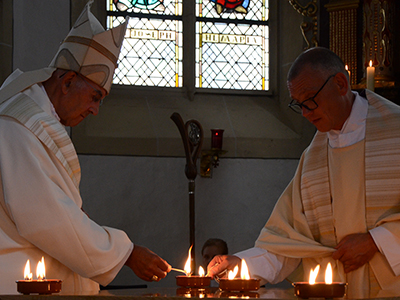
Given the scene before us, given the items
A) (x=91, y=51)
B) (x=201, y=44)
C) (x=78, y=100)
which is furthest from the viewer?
(x=201, y=44)

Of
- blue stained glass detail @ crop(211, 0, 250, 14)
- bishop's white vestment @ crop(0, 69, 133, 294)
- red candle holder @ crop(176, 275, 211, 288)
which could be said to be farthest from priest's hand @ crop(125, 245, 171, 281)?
blue stained glass detail @ crop(211, 0, 250, 14)

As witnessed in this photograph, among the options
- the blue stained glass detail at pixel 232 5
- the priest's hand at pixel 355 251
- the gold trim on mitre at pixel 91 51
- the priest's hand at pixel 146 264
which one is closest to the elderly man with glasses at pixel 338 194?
the priest's hand at pixel 355 251

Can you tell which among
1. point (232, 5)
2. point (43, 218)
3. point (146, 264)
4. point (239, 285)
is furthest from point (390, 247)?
point (232, 5)

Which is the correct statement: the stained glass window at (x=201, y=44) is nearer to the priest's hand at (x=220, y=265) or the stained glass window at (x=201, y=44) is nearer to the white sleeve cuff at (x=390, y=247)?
the priest's hand at (x=220, y=265)

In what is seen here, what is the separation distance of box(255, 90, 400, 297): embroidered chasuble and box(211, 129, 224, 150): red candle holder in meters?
3.66

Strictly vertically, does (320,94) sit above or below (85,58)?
below

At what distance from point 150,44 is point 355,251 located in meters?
5.79

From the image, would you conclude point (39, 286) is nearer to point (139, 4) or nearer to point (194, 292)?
point (194, 292)

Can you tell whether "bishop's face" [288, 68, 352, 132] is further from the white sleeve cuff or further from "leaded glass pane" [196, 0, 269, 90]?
"leaded glass pane" [196, 0, 269, 90]

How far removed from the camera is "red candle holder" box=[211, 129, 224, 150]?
7.67m

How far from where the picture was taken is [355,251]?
345 centimetres

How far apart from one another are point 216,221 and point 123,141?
5.23 feet

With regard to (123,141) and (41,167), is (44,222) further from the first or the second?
(123,141)

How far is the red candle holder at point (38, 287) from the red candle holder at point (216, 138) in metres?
5.40
